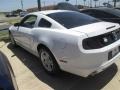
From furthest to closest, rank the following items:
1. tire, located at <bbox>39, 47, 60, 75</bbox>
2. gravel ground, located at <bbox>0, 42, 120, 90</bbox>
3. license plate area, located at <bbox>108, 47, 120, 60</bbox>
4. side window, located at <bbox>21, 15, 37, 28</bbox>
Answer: side window, located at <bbox>21, 15, 37, 28</bbox>, tire, located at <bbox>39, 47, 60, 75</bbox>, gravel ground, located at <bbox>0, 42, 120, 90</bbox>, license plate area, located at <bbox>108, 47, 120, 60</bbox>

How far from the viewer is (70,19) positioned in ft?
16.2

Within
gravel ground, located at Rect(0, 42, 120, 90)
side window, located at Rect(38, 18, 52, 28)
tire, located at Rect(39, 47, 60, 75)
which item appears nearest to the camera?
gravel ground, located at Rect(0, 42, 120, 90)

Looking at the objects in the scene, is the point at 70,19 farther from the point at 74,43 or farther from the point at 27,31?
the point at 27,31

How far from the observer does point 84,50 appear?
377cm

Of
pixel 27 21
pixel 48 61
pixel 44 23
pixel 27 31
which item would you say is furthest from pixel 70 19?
pixel 27 21

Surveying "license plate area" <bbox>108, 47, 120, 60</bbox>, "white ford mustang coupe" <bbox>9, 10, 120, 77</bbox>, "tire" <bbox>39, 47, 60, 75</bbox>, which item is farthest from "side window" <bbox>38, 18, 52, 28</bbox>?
"license plate area" <bbox>108, 47, 120, 60</bbox>

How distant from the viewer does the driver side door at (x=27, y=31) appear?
5.62 meters

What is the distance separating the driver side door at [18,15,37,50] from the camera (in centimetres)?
562

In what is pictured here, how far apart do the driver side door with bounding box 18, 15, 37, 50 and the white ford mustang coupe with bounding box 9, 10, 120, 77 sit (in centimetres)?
18

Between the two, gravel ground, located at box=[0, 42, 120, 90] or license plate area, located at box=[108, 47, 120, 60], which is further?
gravel ground, located at box=[0, 42, 120, 90]

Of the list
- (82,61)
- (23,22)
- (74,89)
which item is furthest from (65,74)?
(23,22)

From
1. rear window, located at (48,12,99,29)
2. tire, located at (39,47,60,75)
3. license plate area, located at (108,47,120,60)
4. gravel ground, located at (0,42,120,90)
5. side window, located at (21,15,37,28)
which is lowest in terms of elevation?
gravel ground, located at (0,42,120,90)

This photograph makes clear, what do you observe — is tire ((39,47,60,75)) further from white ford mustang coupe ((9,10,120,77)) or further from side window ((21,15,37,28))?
side window ((21,15,37,28))

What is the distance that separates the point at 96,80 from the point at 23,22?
3.11 m
